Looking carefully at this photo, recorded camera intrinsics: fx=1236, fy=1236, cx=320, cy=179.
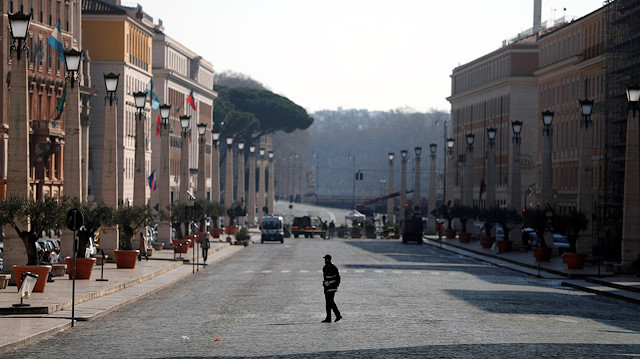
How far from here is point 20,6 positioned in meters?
83.2

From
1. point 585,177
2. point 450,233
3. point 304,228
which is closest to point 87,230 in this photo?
point 585,177

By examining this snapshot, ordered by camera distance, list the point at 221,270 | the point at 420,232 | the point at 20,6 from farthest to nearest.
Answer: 1. the point at 420,232
2. the point at 20,6
3. the point at 221,270

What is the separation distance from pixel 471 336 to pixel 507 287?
18403 mm

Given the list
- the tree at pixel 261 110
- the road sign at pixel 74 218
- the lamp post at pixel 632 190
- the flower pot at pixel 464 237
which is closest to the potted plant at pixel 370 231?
the flower pot at pixel 464 237

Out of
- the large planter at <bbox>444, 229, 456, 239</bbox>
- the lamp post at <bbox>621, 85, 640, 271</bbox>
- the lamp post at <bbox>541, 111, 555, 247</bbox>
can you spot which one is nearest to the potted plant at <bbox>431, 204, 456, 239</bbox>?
the large planter at <bbox>444, 229, 456, 239</bbox>

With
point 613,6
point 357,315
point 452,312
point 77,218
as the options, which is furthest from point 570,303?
point 613,6

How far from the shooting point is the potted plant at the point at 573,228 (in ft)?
177

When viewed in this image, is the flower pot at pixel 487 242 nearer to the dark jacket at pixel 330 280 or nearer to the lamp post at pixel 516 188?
the lamp post at pixel 516 188

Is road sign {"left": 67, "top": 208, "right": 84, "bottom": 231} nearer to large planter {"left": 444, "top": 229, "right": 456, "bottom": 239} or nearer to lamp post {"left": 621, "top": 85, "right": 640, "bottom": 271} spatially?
lamp post {"left": 621, "top": 85, "right": 640, "bottom": 271}

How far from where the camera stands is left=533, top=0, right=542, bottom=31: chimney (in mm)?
140375

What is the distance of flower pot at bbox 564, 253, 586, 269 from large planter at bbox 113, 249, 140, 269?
742 inches

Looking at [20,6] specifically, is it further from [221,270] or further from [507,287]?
[507,287]

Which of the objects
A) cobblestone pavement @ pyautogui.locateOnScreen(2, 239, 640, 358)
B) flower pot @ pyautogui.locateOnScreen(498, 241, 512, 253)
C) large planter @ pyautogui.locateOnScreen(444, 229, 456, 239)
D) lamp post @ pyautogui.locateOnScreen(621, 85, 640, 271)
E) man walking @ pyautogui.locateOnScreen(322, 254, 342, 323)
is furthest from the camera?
large planter @ pyautogui.locateOnScreen(444, 229, 456, 239)

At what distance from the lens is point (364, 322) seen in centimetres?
2848
